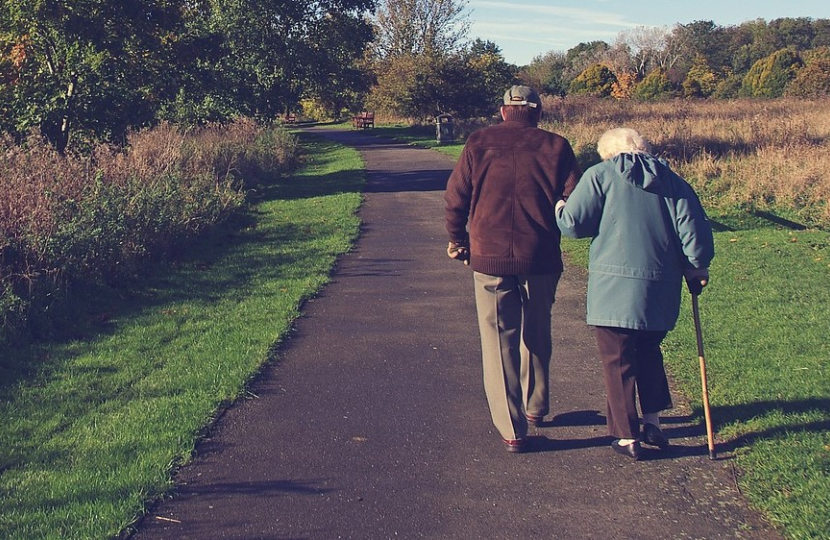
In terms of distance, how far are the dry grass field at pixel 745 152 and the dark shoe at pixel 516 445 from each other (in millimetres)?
10660

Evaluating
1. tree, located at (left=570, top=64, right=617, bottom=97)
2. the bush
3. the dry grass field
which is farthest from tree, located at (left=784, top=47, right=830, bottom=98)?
the bush

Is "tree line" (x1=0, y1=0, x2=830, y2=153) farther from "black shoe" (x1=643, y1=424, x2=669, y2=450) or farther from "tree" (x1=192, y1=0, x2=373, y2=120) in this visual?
"black shoe" (x1=643, y1=424, x2=669, y2=450)

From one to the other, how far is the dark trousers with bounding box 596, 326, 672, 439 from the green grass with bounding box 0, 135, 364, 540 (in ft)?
7.84

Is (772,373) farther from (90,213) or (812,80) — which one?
(812,80)

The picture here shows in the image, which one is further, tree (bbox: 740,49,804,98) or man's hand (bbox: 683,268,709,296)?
tree (bbox: 740,49,804,98)

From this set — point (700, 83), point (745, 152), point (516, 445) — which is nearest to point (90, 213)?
point (516, 445)

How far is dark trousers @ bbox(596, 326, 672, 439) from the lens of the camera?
17.3 ft

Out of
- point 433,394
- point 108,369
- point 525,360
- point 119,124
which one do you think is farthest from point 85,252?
point 119,124

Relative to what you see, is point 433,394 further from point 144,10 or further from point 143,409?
point 144,10

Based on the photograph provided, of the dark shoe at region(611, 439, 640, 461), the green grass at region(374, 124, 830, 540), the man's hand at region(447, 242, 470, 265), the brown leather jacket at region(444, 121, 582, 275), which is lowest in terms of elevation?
the green grass at region(374, 124, 830, 540)

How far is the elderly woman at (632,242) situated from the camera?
16.8 feet

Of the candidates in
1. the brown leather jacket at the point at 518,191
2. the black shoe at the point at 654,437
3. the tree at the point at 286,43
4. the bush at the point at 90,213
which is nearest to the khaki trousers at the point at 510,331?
the brown leather jacket at the point at 518,191

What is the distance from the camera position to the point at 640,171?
5098 millimetres

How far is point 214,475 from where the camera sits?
197 inches
